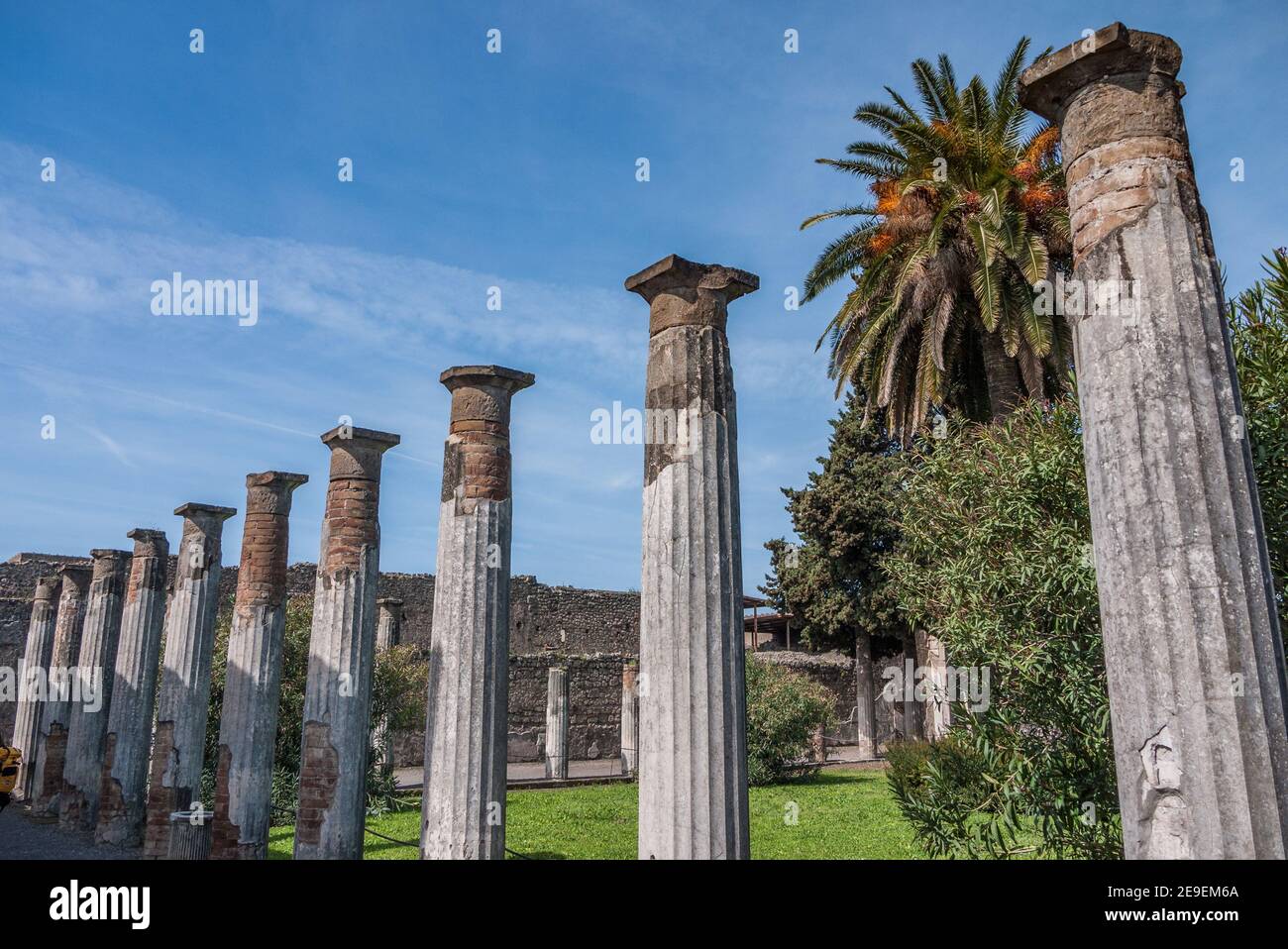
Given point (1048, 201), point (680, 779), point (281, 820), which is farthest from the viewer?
point (281, 820)

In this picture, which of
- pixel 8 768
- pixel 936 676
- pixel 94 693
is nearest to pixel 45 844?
pixel 94 693

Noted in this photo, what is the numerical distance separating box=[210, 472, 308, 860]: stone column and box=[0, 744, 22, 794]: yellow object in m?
6.69

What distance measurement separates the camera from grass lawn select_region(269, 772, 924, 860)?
35.2 ft

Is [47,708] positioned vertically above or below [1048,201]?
below

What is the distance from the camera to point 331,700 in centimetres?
858

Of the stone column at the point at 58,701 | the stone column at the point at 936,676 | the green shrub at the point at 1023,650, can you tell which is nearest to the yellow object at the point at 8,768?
the stone column at the point at 58,701

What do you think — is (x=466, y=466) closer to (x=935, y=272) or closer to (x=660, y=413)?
(x=660, y=413)

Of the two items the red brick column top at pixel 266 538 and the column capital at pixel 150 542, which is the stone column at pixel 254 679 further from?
the column capital at pixel 150 542

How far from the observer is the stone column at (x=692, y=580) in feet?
15.6

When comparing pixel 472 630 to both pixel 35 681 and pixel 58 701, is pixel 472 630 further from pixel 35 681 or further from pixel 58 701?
pixel 35 681

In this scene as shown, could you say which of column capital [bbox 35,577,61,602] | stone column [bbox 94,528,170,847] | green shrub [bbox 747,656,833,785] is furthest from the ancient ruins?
green shrub [bbox 747,656,833,785]

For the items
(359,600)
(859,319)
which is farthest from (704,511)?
(859,319)
